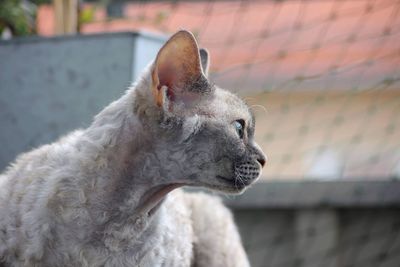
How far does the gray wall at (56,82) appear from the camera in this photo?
394 centimetres

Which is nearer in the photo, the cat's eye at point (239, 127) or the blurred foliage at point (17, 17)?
the cat's eye at point (239, 127)

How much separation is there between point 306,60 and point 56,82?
1717 millimetres

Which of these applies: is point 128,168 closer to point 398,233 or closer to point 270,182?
point 270,182

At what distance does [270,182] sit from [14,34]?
1.68 m

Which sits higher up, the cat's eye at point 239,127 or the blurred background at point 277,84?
the cat's eye at point 239,127

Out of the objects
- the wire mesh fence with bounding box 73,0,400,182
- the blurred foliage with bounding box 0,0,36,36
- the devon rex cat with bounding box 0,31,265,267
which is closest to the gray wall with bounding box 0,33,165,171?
the blurred foliage with bounding box 0,0,36,36

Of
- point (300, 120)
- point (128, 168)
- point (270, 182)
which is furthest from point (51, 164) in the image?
point (300, 120)

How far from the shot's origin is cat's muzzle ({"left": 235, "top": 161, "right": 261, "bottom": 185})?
279 cm

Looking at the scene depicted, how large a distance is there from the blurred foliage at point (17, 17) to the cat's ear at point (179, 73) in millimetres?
2104

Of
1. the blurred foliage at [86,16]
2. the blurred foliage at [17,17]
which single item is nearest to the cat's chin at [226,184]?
→ the blurred foliage at [86,16]

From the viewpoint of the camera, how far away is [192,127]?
274 cm

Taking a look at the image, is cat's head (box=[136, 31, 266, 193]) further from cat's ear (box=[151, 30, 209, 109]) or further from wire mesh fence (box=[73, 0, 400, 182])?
wire mesh fence (box=[73, 0, 400, 182])

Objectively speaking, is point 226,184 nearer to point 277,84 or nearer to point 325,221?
point 325,221

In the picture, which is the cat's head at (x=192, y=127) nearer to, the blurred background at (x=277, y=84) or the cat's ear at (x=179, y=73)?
the cat's ear at (x=179, y=73)
